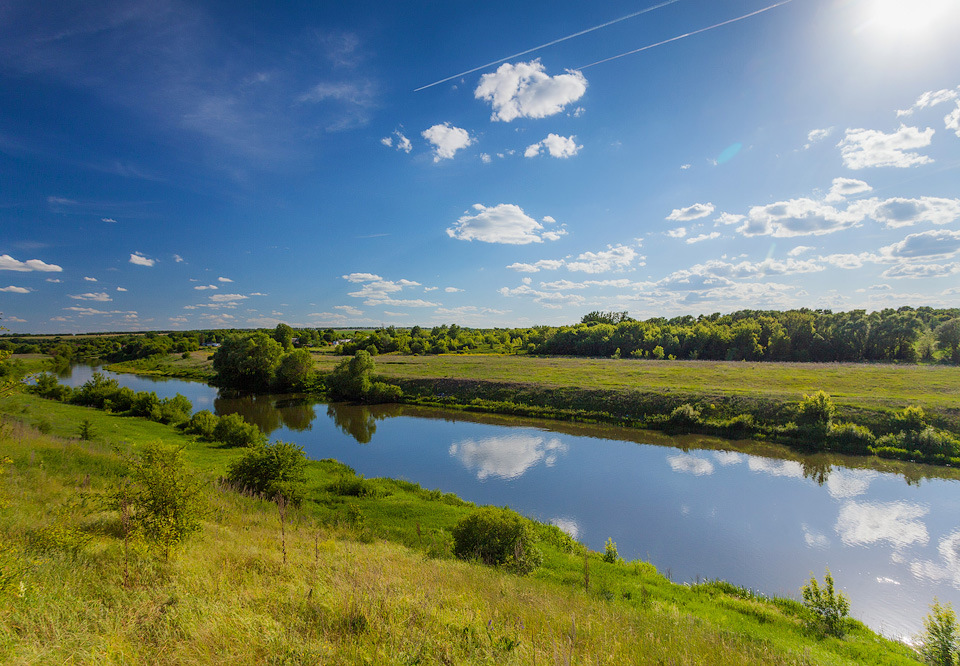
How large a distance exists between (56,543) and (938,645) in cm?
1581

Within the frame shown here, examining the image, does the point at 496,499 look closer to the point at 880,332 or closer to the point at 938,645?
the point at 938,645

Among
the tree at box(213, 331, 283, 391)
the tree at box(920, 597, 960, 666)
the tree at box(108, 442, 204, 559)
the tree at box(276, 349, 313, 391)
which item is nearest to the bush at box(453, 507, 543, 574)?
the tree at box(108, 442, 204, 559)

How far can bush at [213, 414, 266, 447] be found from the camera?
24.9 metres

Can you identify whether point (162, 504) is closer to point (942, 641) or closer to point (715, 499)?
point (942, 641)

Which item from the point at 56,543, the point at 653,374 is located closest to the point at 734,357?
the point at 653,374

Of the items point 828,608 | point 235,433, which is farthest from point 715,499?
point 235,433

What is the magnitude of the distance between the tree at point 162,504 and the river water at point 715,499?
13698mm

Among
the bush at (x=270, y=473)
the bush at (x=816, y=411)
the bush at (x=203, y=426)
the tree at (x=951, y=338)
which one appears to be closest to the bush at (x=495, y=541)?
the bush at (x=270, y=473)

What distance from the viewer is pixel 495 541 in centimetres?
1134

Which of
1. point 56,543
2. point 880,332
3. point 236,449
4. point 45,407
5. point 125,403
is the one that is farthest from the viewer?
point 880,332

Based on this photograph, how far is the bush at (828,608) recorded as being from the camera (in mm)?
9156

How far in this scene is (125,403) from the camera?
33531 mm

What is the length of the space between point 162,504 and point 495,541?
324 inches

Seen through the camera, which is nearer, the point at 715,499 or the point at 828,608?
the point at 828,608
